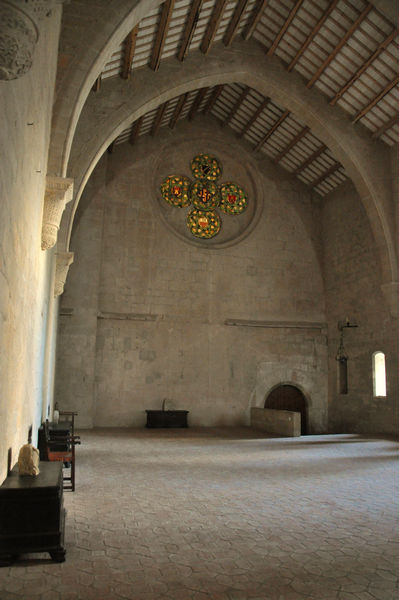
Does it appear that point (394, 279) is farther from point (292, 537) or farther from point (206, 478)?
point (292, 537)

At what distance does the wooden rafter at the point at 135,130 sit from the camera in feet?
46.1

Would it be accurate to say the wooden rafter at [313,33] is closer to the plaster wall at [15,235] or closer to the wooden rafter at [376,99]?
the wooden rafter at [376,99]

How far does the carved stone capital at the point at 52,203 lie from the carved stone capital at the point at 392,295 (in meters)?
8.94

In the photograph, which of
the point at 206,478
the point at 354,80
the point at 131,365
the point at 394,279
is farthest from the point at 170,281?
the point at 206,478

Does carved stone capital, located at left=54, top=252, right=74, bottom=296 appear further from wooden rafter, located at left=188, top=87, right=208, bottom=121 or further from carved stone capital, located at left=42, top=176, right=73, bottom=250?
wooden rafter, located at left=188, top=87, right=208, bottom=121

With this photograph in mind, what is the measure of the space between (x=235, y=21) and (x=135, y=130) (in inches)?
169

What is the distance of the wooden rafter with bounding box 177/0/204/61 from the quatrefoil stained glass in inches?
185

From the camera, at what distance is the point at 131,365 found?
14.4m

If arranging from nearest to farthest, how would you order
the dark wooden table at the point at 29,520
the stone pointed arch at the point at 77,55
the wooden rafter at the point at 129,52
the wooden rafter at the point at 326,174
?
the dark wooden table at the point at 29,520 < the stone pointed arch at the point at 77,55 < the wooden rafter at the point at 129,52 < the wooden rafter at the point at 326,174

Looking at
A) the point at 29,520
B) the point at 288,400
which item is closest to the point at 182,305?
the point at 288,400

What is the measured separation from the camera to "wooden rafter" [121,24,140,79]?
32.2 feet

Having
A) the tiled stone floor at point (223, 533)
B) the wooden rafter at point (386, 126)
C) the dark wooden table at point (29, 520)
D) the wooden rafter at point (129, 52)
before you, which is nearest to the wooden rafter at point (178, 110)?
the wooden rafter at point (129, 52)

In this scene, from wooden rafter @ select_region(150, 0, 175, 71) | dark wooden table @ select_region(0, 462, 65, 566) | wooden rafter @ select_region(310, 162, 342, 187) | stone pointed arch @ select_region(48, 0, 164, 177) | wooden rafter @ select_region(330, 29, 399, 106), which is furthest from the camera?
wooden rafter @ select_region(310, 162, 342, 187)

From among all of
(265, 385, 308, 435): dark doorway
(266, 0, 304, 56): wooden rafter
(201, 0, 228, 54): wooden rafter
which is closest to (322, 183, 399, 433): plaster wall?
(265, 385, 308, 435): dark doorway
